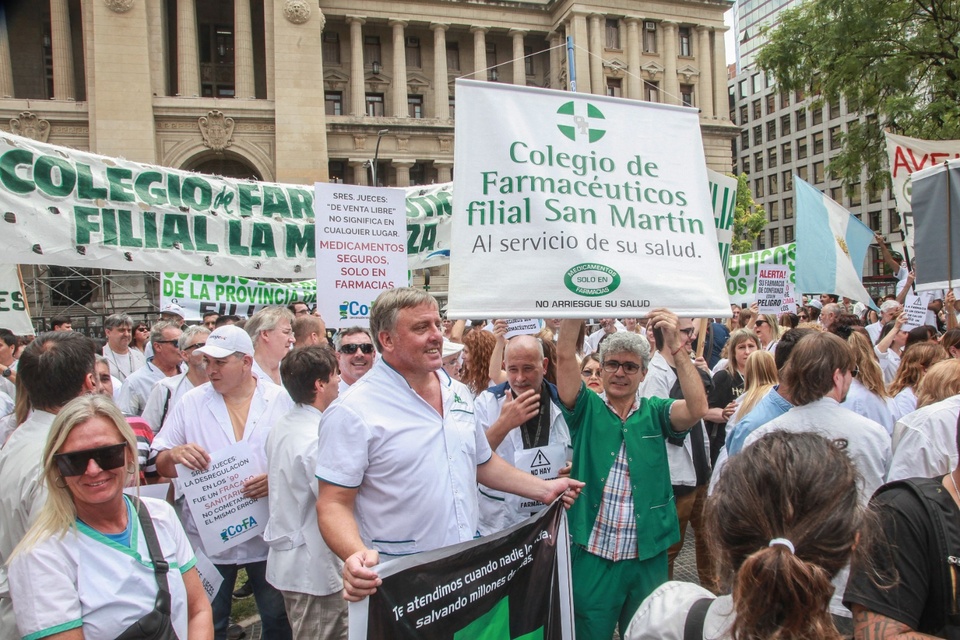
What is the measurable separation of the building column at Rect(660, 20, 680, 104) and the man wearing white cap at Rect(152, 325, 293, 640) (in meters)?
49.8

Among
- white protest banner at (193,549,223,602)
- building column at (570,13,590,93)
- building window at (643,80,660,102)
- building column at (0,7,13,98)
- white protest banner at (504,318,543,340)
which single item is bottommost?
white protest banner at (193,549,223,602)

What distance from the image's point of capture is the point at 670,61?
49656 millimetres

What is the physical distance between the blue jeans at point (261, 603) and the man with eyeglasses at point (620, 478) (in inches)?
64.7

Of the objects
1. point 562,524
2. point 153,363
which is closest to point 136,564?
point 562,524

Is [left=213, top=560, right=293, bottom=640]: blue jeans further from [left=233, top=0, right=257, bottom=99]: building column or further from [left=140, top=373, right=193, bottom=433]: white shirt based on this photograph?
[left=233, top=0, right=257, bottom=99]: building column

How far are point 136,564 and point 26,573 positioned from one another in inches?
12.1

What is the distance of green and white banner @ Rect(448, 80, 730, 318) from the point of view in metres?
3.25

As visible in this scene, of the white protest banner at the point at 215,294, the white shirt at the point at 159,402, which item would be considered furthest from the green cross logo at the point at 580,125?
the white protest banner at the point at 215,294

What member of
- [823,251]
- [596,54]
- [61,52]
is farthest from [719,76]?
[823,251]

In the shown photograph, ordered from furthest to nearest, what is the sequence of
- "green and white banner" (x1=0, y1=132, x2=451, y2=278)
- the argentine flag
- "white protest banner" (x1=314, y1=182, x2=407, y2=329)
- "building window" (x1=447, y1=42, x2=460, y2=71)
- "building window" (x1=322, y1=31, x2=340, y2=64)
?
1. "building window" (x1=447, y1=42, x2=460, y2=71)
2. "building window" (x1=322, y1=31, x2=340, y2=64)
3. the argentine flag
4. "white protest banner" (x1=314, y1=182, x2=407, y2=329)
5. "green and white banner" (x1=0, y1=132, x2=451, y2=278)

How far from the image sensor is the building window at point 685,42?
2015 inches

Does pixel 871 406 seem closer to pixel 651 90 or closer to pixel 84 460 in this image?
pixel 84 460

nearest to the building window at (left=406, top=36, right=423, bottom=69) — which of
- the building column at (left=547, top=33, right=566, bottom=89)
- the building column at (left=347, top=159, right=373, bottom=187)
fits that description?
the building column at (left=547, top=33, right=566, bottom=89)

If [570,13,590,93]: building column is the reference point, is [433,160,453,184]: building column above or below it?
below
